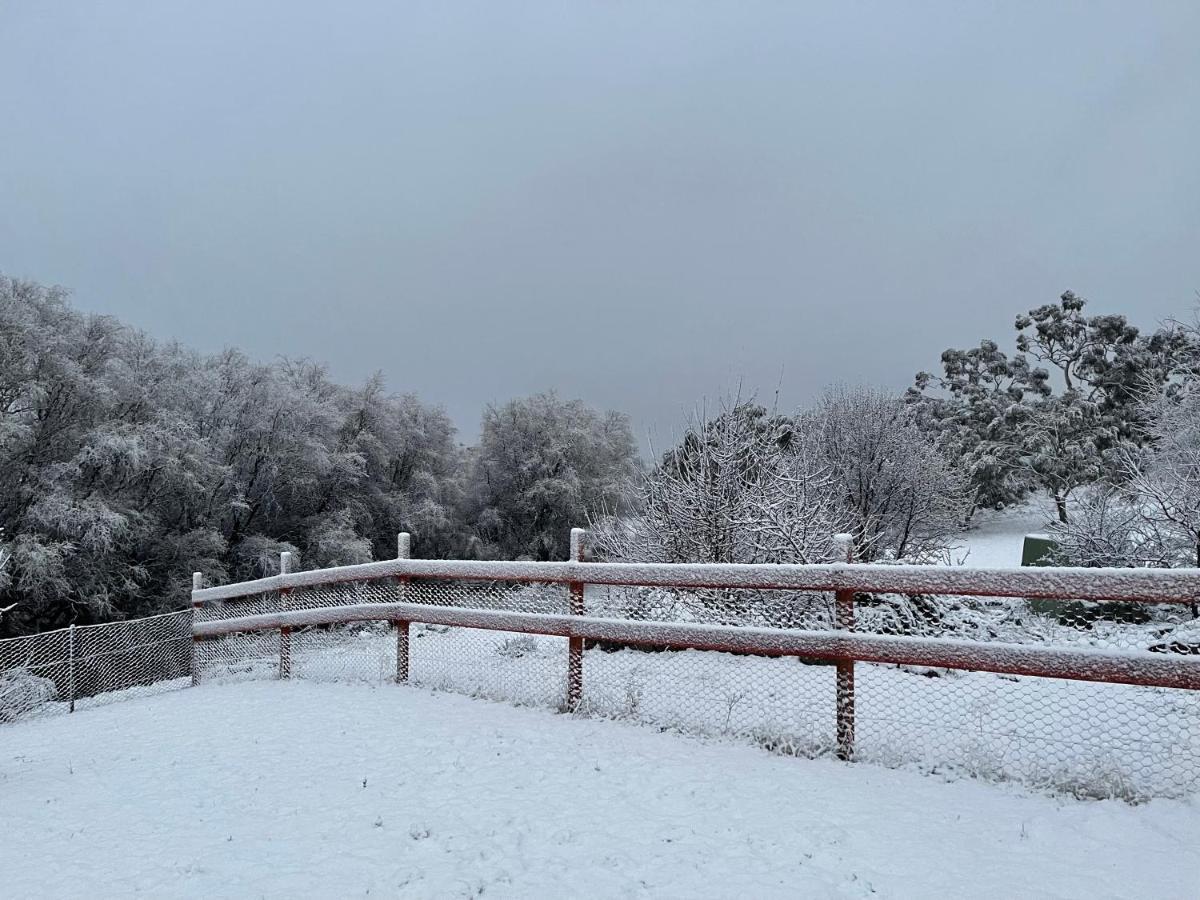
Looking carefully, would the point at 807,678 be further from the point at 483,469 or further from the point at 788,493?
the point at 483,469

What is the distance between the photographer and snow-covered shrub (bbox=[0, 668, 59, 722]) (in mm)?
8672

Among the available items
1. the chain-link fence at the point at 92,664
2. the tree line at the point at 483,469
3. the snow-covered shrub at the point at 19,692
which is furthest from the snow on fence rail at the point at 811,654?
the tree line at the point at 483,469

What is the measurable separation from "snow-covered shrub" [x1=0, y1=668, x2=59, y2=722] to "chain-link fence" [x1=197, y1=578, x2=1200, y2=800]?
6.13 feet

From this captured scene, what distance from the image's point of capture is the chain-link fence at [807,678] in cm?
431

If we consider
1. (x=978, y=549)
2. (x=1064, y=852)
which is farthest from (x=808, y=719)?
(x=978, y=549)

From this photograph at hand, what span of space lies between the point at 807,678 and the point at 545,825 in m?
3.36

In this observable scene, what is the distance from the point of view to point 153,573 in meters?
18.3

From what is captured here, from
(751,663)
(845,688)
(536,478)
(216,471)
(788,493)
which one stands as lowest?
(751,663)

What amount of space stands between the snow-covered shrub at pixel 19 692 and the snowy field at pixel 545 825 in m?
4.47

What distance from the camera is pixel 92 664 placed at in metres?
10.2

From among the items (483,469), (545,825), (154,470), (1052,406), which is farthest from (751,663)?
(1052,406)

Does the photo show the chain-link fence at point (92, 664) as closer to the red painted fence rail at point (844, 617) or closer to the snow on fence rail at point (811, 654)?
the snow on fence rail at point (811, 654)

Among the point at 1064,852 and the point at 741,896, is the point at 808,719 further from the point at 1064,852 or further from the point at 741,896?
the point at 741,896

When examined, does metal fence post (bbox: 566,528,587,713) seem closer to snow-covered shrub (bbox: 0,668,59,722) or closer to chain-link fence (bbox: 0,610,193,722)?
chain-link fence (bbox: 0,610,193,722)
